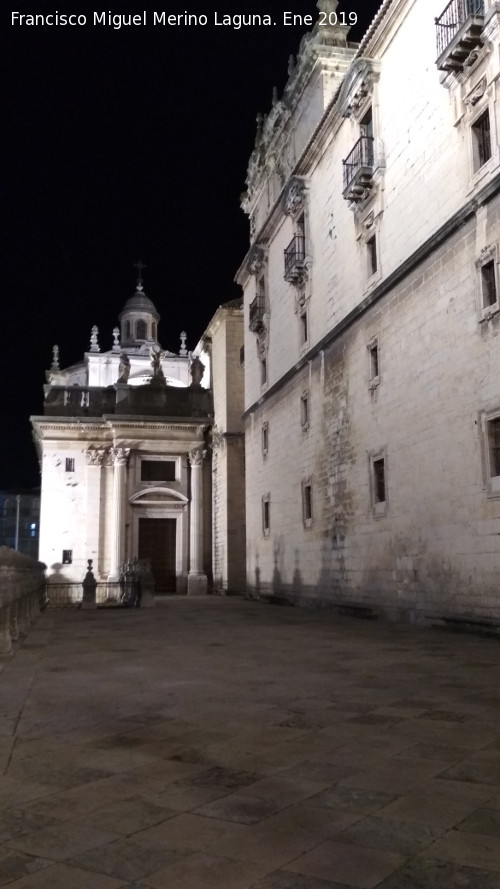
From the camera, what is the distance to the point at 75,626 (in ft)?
57.4

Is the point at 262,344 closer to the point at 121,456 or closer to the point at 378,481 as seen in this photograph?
the point at 121,456

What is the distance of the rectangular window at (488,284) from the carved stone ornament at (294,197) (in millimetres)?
11924

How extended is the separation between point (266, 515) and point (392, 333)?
12.2 meters

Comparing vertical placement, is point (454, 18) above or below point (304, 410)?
above

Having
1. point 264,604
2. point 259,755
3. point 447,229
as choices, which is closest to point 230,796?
point 259,755

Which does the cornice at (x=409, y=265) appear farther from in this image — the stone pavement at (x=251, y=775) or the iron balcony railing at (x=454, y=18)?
the stone pavement at (x=251, y=775)

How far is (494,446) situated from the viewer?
13.6 m

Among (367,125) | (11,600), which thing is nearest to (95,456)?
(367,125)

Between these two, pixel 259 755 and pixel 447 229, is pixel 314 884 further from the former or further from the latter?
pixel 447 229

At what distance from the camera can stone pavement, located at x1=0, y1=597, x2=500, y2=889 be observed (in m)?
3.20

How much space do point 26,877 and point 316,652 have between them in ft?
27.9

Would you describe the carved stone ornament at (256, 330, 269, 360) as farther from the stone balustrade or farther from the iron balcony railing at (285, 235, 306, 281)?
the stone balustrade

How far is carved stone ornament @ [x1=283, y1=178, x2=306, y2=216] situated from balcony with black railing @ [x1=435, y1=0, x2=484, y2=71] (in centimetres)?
938

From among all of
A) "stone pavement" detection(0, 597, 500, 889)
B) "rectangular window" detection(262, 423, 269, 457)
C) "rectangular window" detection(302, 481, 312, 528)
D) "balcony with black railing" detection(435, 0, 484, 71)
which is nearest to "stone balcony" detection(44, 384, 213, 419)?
"rectangular window" detection(262, 423, 269, 457)
